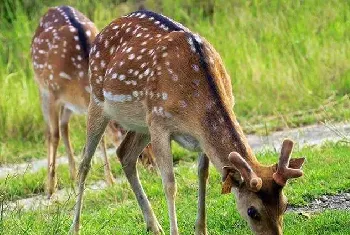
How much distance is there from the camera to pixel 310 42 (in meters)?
14.5

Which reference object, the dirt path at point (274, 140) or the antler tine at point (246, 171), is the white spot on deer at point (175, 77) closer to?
the antler tine at point (246, 171)

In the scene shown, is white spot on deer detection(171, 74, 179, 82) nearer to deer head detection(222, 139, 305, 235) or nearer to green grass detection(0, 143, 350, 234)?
deer head detection(222, 139, 305, 235)

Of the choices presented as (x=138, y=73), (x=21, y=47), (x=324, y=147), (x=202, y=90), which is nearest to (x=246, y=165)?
(x=202, y=90)

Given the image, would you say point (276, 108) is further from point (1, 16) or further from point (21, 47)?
point (1, 16)

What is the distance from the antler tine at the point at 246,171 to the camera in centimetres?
649

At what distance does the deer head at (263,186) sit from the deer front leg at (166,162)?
0.81 meters

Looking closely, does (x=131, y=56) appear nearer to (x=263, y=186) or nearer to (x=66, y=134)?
(x=263, y=186)

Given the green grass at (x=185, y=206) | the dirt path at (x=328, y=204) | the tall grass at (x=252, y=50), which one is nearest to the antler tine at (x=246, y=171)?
the green grass at (x=185, y=206)

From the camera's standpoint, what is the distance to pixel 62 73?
11.2 m

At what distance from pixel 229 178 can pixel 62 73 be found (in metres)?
4.84

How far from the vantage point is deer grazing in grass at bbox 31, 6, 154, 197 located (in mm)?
11062

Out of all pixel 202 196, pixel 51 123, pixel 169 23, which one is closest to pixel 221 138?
pixel 202 196

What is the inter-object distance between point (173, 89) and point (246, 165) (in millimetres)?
1098

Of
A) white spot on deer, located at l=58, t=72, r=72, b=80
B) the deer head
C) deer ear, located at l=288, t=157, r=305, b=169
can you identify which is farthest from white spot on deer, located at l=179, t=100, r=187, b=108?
white spot on deer, located at l=58, t=72, r=72, b=80
